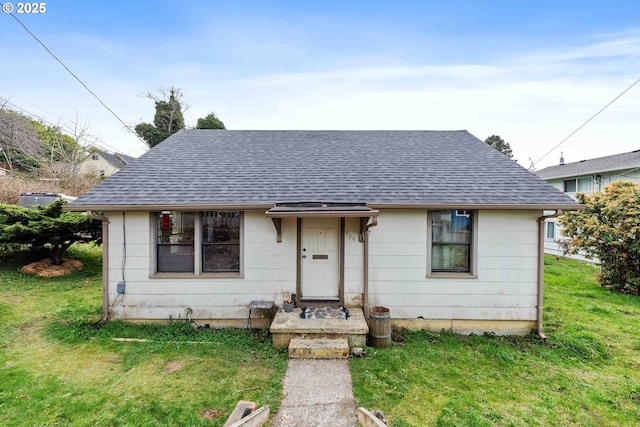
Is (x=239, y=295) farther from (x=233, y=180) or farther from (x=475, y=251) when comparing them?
(x=475, y=251)

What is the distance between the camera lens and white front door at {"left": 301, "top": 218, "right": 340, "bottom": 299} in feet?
19.2

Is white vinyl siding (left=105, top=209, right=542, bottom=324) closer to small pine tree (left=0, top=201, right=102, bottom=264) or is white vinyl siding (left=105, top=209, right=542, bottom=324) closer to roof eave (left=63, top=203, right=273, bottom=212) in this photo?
roof eave (left=63, top=203, right=273, bottom=212)

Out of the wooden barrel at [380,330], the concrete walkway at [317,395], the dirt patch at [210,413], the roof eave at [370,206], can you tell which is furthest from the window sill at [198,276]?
the wooden barrel at [380,330]

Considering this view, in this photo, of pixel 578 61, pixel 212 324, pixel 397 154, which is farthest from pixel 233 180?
pixel 578 61

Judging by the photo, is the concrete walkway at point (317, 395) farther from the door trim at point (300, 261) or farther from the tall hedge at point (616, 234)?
the tall hedge at point (616, 234)

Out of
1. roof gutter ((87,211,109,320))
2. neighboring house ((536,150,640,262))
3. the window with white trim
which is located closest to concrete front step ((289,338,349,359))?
roof gutter ((87,211,109,320))

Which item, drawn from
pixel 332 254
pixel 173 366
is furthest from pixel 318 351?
pixel 173 366

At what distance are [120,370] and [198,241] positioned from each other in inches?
95.7

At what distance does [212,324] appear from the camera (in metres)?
5.67

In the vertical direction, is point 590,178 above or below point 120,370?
above

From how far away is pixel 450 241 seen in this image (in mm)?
5762

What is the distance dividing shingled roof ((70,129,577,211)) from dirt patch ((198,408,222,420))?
10.7 ft

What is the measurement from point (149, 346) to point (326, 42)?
14229 mm

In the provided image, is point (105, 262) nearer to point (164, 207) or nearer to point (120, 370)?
point (164, 207)
